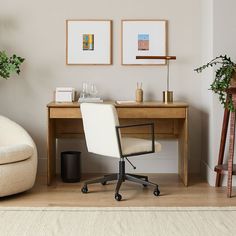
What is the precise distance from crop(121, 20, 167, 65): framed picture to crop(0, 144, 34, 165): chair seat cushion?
1627 mm

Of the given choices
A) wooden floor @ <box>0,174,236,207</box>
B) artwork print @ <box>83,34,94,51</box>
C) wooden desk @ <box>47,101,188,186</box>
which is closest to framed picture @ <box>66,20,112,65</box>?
artwork print @ <box>83,34,94,51</box>

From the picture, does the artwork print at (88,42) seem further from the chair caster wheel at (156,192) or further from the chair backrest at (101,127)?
the chair caster wheel at (156,192)

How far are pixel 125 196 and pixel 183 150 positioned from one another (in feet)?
2.85

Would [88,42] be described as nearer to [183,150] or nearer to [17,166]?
[183,150]

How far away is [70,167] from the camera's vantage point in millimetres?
5215

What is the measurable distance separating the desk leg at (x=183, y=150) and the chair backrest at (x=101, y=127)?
794mm

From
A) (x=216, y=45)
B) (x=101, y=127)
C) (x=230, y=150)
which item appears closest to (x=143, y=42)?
(x=216, y=45)

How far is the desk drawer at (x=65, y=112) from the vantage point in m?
4.99

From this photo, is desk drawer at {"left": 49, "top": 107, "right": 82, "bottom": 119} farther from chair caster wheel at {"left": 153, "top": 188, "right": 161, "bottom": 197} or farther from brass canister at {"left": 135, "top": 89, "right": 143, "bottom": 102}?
chair caster wheel at {"left": 153, "top": 188, "right": 161, "bottom": 197}

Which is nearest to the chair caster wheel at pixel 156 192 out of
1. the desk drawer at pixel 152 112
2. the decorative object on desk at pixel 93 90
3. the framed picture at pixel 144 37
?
the desk drawer at pixel 152 112

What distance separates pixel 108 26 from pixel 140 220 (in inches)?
96.2

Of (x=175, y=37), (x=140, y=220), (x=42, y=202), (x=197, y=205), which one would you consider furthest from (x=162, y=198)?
(x=175, y=37)

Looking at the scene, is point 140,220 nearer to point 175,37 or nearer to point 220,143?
point 220,143

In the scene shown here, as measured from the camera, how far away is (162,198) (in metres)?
4.50
